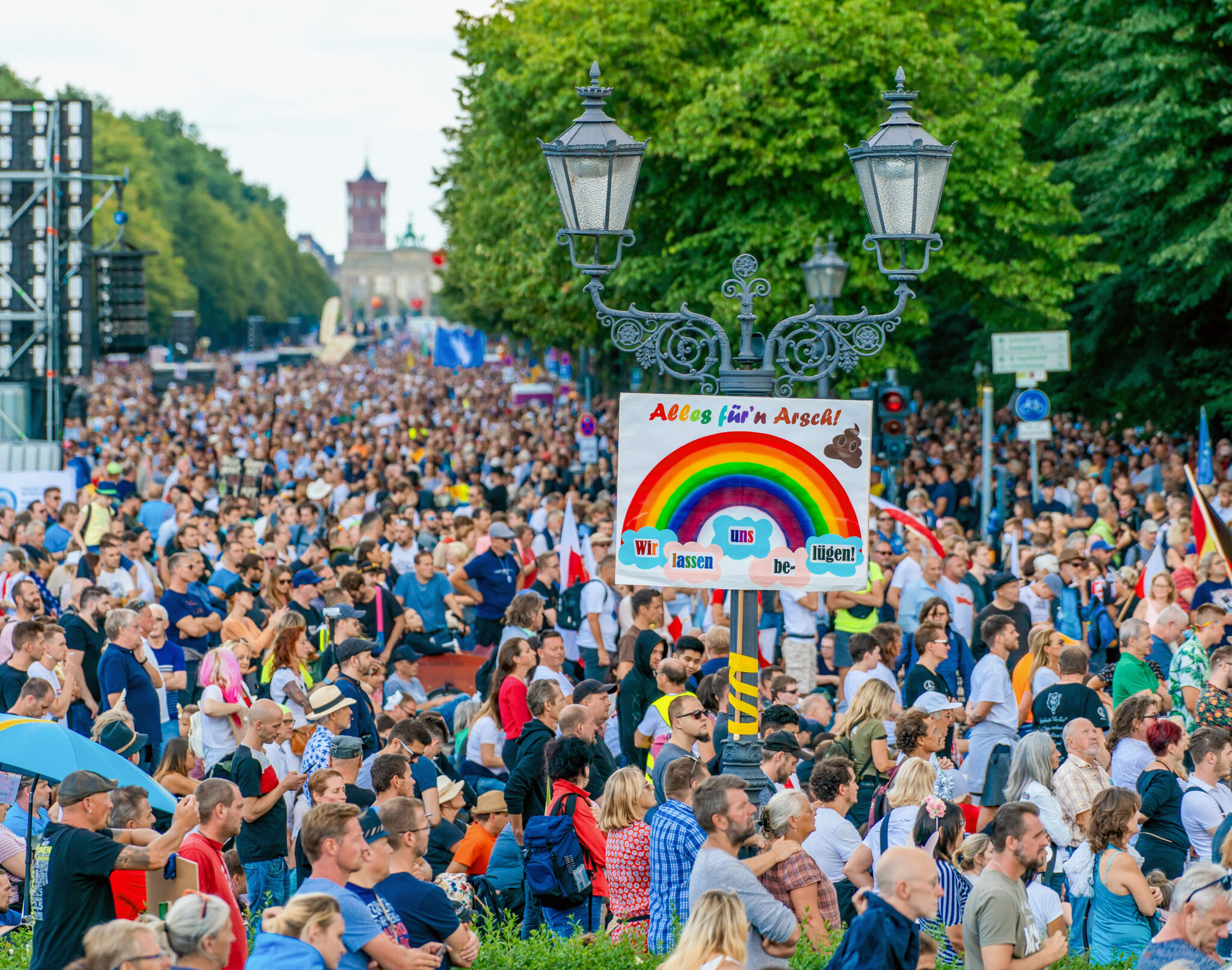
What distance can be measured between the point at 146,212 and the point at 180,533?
67431 millimetres

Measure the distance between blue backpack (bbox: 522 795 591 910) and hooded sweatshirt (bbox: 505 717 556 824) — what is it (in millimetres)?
555

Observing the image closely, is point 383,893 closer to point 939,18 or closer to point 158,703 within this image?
point 158,703

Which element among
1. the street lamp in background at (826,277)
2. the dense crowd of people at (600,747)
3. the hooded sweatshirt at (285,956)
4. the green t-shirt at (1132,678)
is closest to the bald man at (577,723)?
the dense crowd of people at (600,747)

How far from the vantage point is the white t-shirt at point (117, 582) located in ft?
41.1

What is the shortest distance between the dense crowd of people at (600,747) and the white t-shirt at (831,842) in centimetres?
1

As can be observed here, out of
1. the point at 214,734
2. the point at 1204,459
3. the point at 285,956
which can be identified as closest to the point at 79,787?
the point at 285,956

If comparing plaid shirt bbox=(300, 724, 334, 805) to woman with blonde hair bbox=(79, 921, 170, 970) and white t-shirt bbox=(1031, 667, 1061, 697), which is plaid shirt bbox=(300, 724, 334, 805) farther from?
white t-shirt bbox=(1031, 667, 1061, 697)

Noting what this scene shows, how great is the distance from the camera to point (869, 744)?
26.2 ft

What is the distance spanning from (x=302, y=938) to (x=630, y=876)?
2081 mm

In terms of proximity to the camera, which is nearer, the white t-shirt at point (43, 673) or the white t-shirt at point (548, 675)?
the white t-shirt at point (548, 675)

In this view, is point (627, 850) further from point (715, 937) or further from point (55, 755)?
point (55, 755)

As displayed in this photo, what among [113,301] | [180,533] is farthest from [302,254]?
[180,533]

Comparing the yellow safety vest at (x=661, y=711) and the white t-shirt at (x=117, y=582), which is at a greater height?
the white t-shirt at (x=117, y=582)

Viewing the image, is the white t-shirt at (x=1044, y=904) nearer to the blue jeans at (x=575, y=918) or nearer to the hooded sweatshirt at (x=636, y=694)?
the blue jeans at (x=575, y=918)
